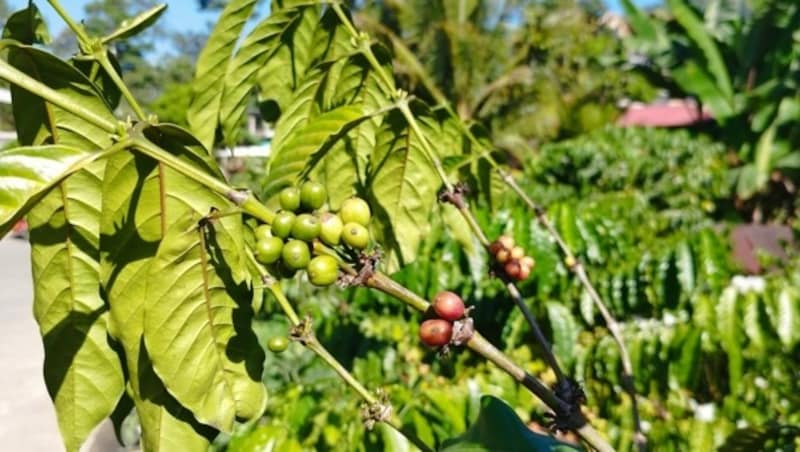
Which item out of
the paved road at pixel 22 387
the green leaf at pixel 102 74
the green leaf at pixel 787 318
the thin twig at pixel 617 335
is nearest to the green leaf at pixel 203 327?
the green leaf at pixel 102 74

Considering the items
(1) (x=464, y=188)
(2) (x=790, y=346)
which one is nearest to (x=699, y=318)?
(2) (x=790, y=346)

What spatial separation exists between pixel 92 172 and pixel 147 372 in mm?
191

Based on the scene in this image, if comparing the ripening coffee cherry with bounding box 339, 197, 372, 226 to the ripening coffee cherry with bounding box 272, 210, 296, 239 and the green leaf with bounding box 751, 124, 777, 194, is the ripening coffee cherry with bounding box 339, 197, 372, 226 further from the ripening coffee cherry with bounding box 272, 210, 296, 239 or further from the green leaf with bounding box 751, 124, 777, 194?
the green leaf with bounding box 751, 124, 777, 194

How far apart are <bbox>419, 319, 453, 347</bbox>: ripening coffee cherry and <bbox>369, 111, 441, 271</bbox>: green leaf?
1.19 ft

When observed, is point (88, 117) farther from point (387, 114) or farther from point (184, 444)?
point (387, 114)

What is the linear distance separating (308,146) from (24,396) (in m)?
4.54

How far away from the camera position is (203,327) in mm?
689

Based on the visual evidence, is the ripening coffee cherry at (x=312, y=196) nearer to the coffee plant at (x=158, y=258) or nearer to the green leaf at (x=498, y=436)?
the coffee plant at (x=158, y=258)

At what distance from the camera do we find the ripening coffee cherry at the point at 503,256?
109cm

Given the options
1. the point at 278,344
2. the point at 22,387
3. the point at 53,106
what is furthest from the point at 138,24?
the point at 22,387

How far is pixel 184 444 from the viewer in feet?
2.34

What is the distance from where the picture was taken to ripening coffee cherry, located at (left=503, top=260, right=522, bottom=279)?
1.08m

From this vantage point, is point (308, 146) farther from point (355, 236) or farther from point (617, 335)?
point (617, 335)

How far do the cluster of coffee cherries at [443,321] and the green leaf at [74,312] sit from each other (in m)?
0.32
